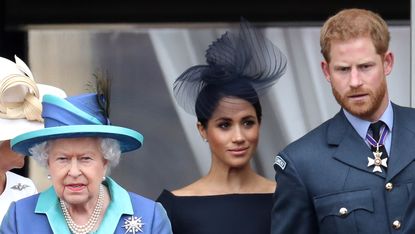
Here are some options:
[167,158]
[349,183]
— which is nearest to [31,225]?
[349,183]

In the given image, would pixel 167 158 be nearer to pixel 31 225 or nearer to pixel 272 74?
pixel 272 74

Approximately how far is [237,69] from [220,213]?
604 millimetres

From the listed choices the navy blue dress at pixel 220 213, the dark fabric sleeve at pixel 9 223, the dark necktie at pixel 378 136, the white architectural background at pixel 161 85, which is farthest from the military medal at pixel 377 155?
the white architectural background at pixel 161 85

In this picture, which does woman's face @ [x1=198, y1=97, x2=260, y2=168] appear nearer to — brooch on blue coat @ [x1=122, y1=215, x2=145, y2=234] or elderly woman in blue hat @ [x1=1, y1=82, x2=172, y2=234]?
elderly woman in blue hat @ [x1=1, y1=82, x2=172, y2=234]

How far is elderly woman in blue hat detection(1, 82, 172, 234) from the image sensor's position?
473cm

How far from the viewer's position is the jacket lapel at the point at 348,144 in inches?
186

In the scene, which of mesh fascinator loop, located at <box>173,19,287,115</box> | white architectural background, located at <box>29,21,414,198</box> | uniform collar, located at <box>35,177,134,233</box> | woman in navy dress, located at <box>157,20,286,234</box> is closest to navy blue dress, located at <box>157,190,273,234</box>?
woman in navy dress, located at <box>157,20,286,234</box>

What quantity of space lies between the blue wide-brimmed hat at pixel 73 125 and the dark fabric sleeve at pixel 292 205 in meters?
0.56

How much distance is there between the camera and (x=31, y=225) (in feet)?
15.7

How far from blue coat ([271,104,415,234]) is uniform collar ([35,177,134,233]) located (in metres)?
0.55

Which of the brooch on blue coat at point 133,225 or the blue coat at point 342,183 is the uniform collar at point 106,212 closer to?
the brooch on blue coat at point 133,225

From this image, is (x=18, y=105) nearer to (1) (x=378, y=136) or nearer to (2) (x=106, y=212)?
(2) (x=106, y=212)

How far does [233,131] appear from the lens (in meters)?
5.46

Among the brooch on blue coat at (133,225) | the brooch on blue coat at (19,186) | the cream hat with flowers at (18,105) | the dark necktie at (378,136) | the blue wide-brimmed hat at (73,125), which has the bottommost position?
the brooch on blue coat at (133,225)
